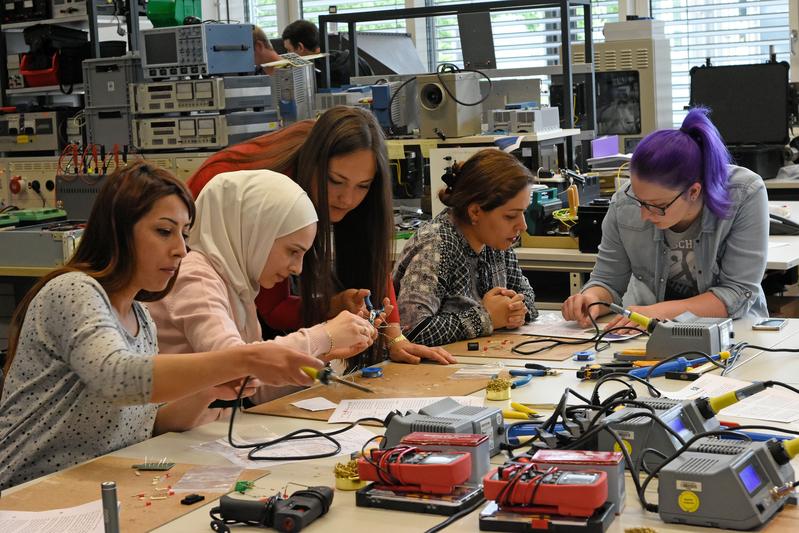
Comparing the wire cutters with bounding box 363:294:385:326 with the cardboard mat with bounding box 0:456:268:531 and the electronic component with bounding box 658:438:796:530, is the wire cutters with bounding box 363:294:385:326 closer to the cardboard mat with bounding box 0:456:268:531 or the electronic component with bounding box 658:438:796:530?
the cardboard mat with bounding box 0:456:268:531

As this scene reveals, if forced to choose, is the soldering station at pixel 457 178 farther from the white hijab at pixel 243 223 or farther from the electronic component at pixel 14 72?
Answer: the white hijab at pixel 243 223

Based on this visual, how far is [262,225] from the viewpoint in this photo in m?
2.18

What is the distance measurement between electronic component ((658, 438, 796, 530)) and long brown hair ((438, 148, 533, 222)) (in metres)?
1.48

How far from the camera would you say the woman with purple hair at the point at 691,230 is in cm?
276

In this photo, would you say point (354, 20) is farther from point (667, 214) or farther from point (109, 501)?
point (109, 501)

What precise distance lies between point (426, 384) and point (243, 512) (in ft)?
2.86

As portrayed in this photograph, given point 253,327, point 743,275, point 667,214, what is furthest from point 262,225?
point 743,275

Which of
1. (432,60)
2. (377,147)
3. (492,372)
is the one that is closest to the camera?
(492,372)

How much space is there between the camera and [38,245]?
419 cm

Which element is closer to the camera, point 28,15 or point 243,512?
point 243,512

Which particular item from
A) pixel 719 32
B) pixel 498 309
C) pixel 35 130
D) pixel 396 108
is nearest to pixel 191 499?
pixel 498 309

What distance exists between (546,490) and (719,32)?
607cm

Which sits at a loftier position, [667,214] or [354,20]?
[354,20]

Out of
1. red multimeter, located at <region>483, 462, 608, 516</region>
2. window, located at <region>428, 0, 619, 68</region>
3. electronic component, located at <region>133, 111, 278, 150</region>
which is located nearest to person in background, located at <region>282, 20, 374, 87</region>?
electronic component, located at <region>133, 111, 278, 150</region>
